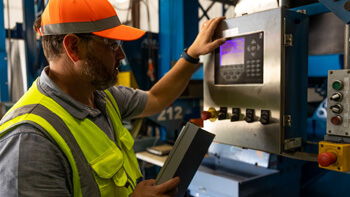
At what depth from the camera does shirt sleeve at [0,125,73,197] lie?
765 mm

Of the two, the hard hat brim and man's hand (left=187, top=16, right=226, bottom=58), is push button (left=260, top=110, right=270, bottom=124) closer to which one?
man's hand (left=187, top=16, right=226, bottom=58)

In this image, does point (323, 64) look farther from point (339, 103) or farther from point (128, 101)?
point (128, 101)

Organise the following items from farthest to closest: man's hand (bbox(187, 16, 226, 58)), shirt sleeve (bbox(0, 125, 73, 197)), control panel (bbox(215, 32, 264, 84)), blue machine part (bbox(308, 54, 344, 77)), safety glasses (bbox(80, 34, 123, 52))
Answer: blue machine part (bbox(308, 54, 344, 77)) < man's hand (bbox(187, 16, 226, 58)) < control panel (bbox(215, 32, 264, 84)) < safety glasses (bbox(80, 34, 123, 52)) < shirt sleeve (bbox(0, 125, 73, 197))

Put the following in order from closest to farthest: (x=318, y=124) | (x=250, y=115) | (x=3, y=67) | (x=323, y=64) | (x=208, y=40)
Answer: (x=250, y=115) → (x=208, y=40) → (x=318, y=124) → (x=323, y=64) → (x=3, y=67)

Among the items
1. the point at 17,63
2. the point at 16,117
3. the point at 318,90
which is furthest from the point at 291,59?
the point at 17,63

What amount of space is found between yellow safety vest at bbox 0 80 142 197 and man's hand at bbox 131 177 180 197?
0.08 metres

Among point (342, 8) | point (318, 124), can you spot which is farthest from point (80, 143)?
point (318, 124)

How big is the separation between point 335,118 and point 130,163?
2.49 ft

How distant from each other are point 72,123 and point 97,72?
7.7 inches

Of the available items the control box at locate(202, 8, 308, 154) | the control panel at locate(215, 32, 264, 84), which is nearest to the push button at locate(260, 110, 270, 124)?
the control box at locate(202, 8, 308, 154)

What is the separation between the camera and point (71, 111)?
0.95 metres

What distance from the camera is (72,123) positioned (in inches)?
36.3

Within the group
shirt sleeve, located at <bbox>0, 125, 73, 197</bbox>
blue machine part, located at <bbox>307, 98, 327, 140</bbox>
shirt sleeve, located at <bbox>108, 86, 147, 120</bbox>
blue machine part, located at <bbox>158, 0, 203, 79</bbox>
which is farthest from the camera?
blue machine part, located at <bbox>158, 0, 203, 79</bbox>

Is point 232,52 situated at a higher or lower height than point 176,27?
lower
